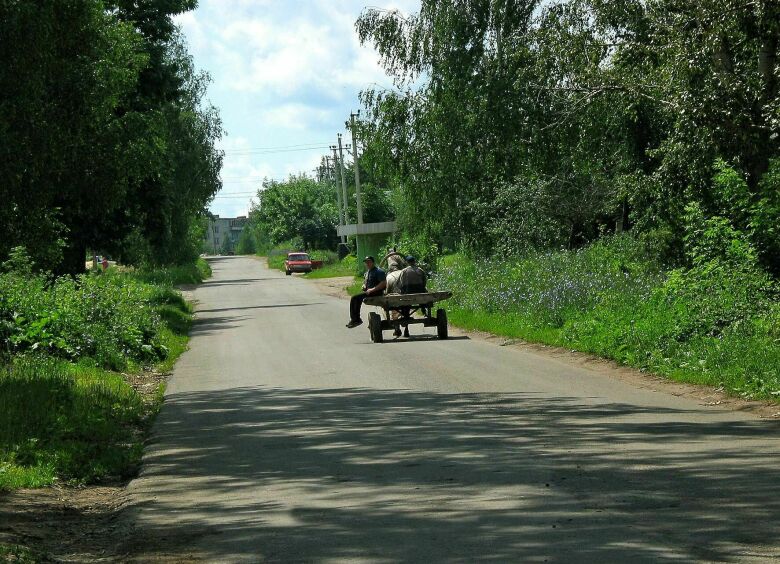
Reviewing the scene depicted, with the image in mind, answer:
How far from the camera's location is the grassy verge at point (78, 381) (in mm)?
10312

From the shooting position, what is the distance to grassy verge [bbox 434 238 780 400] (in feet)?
47.1

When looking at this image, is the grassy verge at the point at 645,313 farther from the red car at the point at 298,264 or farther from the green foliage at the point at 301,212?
the green foliage at the point at 301,212

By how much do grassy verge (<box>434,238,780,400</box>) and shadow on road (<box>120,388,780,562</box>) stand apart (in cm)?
281

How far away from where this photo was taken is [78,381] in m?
15.5

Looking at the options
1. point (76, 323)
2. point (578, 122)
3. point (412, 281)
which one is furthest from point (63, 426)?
point (578, 122)

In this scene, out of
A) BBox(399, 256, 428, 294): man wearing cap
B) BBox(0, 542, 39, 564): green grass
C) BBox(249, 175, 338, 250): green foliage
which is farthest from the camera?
BBox(249, 175, 338, 250): green foliage

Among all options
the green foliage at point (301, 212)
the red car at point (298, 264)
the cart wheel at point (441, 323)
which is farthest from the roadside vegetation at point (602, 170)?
the green foliage at point (301, 212)

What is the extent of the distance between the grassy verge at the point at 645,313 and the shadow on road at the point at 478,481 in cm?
281

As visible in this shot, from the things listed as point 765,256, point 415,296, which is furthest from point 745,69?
point 415,296

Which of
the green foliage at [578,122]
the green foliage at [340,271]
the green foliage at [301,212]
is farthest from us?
the green foliage at [301,212]

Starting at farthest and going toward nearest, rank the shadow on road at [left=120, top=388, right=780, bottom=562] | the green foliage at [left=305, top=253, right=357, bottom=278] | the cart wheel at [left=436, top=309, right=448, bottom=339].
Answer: the green foliage at [left=305, top=253, right=357, bottom=278]
the cart wheel at [left=436, top=309, right=448, bottom=339]
the shadow on road at [left=120, top=388, right=780, bottom=562]

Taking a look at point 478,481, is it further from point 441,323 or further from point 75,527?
point 441,323

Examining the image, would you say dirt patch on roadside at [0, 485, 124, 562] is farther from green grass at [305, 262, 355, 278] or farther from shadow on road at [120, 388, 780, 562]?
green grass at [305, 262, 355, 278]

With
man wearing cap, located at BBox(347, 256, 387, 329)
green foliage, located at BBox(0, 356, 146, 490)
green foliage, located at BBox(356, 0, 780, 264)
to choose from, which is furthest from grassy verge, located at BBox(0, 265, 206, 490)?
green foliage, located at BBox(356, 0, 780, 264)
